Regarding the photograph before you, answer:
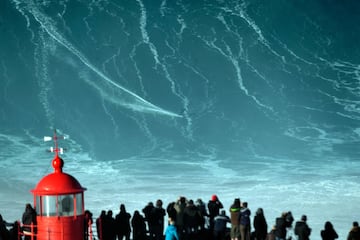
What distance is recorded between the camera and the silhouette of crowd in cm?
2122

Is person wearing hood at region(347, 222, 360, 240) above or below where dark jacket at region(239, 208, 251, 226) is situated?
below

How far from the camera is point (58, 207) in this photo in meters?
16.7

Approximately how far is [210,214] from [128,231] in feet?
11.0

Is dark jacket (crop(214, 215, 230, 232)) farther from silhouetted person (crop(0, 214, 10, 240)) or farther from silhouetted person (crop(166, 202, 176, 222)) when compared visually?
silhouetted person (crop(0, 214, 10, 240))

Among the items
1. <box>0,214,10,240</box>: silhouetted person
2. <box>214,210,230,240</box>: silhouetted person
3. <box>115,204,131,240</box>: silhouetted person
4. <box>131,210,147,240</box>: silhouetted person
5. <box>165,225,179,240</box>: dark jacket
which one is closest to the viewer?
<box>165,225,179,240</box>: dark jacket

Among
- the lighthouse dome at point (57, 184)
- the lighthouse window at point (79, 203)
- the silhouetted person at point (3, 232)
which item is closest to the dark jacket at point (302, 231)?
the lighthouse window at point (79, 203)

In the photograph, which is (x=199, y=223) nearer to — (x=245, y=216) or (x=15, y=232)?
(x=245, y=216)

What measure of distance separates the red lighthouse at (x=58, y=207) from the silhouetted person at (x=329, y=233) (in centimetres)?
940

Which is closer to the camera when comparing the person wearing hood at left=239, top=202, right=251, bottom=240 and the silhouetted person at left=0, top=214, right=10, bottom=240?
the silhouetted person at left=0, top=214, right=10, bottom=240

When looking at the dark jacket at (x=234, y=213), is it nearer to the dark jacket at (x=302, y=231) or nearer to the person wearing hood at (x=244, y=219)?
the person wearing hood at (x=244, y=219)

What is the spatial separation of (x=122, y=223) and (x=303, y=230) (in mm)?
6895

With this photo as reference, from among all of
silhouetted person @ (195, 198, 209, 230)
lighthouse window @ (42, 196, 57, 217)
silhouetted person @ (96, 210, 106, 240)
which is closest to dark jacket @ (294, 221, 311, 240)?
silhouetted person @ (195, 198, 209, 230)

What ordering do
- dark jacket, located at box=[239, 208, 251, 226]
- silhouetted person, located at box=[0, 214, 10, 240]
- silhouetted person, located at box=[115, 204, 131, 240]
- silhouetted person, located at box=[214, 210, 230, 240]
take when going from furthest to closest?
1. silhouetted person, located at box=[115, 204, 131, 240]
2. silhouetted person, located at box=[214, 210, 230, 240]
3. dark jacket, located at box=[239, 208, 251, 226]
4. silhouetted person, located at box=[0, 214, 10, 240]

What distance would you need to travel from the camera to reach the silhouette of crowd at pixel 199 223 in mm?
21219
